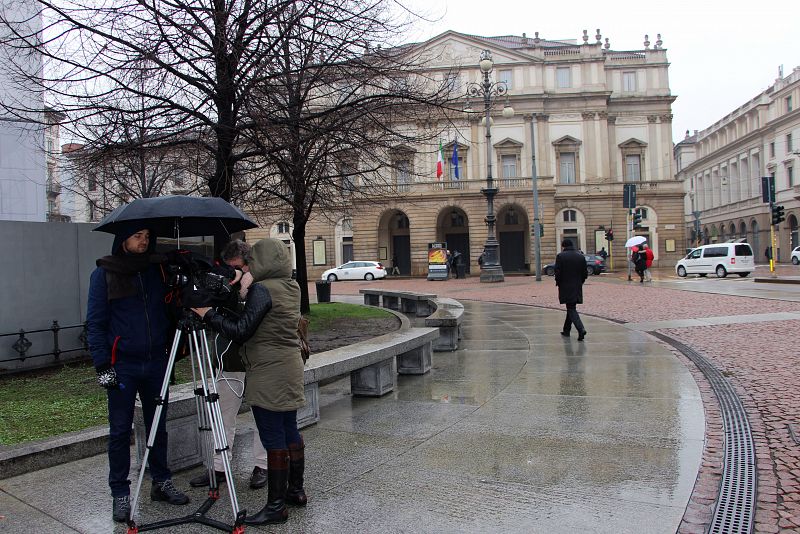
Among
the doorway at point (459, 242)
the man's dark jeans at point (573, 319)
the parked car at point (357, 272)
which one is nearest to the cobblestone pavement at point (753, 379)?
the man's dark jeans at point (573, 319)

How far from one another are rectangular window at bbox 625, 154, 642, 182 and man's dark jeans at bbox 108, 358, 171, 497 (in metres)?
57.7

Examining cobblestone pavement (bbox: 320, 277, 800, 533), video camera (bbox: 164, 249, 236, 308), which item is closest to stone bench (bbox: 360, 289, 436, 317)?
cobblestone pavement (bbox: 320, 277, 800, 533)

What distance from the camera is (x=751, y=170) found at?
2766 inches

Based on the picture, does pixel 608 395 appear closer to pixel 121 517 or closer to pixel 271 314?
pixel 271 314

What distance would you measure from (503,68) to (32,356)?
51.0 m

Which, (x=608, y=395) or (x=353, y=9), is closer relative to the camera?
(x=608, y=395)

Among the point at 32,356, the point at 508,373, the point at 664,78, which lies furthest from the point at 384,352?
the point at 664,78

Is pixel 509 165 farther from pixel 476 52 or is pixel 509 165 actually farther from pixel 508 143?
pixel 476 52

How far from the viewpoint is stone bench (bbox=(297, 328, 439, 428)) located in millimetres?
6082

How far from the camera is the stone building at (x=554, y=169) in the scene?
52562 millimetres

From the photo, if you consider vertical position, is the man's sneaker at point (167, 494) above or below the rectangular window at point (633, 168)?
below

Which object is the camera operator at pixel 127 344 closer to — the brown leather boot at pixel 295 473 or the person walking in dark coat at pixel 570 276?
the brown leather boot at pixel 295 473

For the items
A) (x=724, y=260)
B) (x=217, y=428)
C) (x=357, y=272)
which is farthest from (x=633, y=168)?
(x=217, y=428)

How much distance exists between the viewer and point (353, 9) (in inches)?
357
